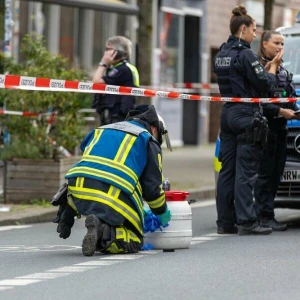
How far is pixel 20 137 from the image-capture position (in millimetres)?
15883

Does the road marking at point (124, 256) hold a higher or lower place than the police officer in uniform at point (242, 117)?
lower

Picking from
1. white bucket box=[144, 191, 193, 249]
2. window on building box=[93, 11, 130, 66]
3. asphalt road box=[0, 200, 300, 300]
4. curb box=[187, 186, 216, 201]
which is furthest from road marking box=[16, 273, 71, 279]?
window on building box=[93, 11, 130, 66]

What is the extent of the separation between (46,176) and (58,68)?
1391 mm

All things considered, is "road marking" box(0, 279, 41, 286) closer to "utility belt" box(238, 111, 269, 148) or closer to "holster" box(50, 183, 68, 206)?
"holster" box(50, 183, 68, 206)

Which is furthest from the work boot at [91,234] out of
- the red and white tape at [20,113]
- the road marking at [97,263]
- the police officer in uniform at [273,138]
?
the red and white tape at [20,113]

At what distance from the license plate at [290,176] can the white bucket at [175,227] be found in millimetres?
2418

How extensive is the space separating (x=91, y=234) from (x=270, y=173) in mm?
3288

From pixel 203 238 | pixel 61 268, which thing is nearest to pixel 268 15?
pixel 203 238

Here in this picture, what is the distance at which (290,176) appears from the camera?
13.2 m

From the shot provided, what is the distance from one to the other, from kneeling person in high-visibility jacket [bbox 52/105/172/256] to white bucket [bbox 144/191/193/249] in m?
0.20

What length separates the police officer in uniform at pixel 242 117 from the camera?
1245 centimetres

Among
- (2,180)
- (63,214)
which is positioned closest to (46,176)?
(2,180)

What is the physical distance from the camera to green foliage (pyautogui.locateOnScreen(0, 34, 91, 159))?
15.7m

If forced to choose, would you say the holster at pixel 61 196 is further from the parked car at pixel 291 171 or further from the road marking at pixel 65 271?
the parked car at pixel 291 171
